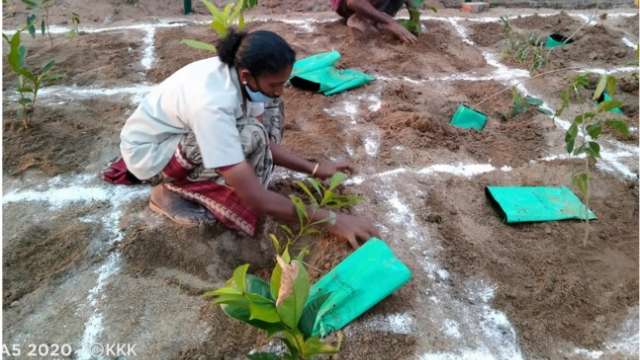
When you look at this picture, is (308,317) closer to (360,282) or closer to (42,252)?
(360,282)

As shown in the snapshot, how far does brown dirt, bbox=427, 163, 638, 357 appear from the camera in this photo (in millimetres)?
1777

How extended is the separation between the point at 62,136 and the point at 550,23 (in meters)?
3.58

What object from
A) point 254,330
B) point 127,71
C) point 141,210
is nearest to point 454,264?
point 254,330

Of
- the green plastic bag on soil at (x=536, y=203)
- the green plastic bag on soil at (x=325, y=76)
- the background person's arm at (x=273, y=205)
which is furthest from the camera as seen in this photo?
the green plastic bag on soil at (x=325, y=76)

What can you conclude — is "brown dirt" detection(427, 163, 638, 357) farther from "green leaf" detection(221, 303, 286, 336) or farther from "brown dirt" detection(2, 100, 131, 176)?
"brown dirt" detection(2, 100, 131, 176)

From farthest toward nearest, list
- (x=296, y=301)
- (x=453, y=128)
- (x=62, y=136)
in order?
(x=453, y=128), (x=62, y=136), (x=296, y=301)

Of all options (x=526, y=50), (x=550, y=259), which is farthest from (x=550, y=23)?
(x=550, y=259)

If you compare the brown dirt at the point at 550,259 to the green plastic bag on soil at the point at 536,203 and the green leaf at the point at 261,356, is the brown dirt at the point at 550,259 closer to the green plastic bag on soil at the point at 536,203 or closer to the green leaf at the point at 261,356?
the green plastic bag on soil at the point at 536,203

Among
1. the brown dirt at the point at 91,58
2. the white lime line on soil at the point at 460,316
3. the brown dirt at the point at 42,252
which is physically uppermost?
the brown dirt at the point at 91,58

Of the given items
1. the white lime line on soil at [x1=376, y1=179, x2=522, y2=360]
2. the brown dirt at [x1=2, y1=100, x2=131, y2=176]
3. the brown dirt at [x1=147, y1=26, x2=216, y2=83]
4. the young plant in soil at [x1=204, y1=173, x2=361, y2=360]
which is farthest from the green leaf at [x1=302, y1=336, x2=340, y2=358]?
the brown dirt at [x1=147, y1=26, x2=216, y2=83]

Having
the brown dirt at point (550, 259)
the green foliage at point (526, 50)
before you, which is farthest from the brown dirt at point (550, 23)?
the brown dirt at point (550, 259)

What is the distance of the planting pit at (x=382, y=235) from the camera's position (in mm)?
1713

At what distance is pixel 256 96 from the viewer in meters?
1.81

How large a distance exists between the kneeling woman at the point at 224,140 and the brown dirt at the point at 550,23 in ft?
8.60
